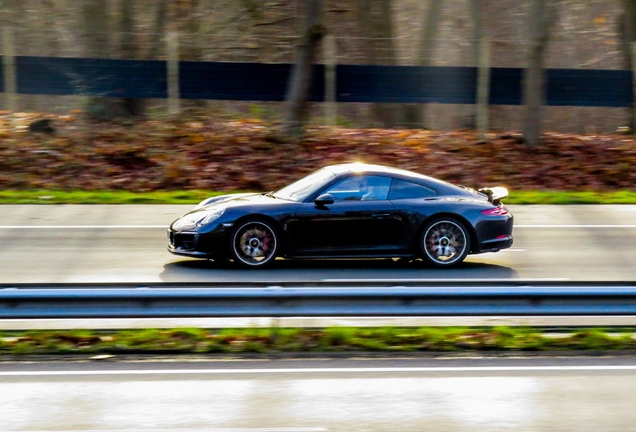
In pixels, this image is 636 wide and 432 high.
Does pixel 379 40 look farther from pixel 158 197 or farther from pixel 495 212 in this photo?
pixel 495 212

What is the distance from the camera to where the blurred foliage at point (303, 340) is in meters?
7.37

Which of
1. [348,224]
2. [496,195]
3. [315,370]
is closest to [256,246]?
[348,224]

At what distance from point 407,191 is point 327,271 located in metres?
1.34

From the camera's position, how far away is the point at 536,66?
1941 centimetres

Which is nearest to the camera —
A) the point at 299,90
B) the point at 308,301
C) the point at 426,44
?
the point at 308,301

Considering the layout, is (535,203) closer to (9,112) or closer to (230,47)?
(230,47)

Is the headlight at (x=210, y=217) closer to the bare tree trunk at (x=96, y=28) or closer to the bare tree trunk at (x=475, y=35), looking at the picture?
the bare tree trunk at (x=475, y=35)

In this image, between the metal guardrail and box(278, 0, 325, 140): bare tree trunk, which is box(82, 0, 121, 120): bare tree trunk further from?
the metal guardrail

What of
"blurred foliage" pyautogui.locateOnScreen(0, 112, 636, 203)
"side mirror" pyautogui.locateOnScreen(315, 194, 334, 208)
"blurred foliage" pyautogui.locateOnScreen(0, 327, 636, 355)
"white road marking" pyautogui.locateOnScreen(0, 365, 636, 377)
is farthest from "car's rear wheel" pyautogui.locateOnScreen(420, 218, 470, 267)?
"blurred foliage" pyautogui.locateOnScreen(0, 112, 636, 203)

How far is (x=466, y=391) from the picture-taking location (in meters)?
6.26

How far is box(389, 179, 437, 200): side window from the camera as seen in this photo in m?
10.8

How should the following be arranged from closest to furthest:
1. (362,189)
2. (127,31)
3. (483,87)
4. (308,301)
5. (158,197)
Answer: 1. (308,301)
2. (362,189)
3. (158,197)
4. (483,87)
5. (127,31)

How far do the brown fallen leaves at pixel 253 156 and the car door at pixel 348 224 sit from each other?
6467 millimetres

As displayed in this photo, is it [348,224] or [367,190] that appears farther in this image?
[367,190]
